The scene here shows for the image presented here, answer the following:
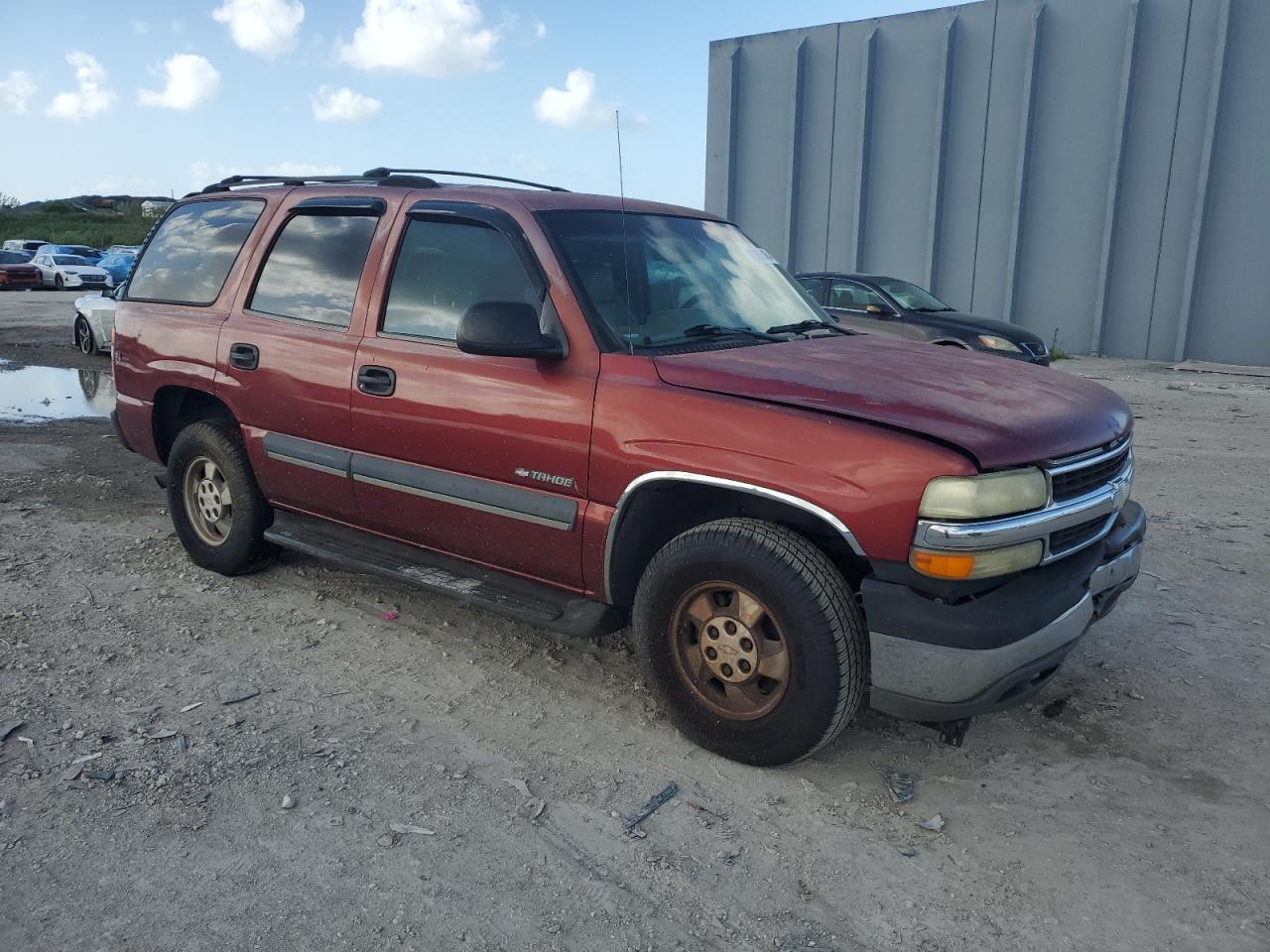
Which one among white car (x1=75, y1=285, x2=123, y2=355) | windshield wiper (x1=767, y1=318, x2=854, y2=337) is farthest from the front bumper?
white car (x1=75, y1=285, x2=123, y2=355)

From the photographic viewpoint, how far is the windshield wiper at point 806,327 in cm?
407

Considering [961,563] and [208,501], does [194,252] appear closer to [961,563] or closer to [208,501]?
[208,501]

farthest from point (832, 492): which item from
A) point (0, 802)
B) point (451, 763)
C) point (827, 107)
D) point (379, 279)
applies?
point (827, 107)

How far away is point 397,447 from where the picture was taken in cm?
405

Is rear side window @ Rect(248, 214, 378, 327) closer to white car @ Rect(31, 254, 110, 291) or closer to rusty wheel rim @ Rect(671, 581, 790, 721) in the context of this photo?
rusty wheel rim @ Rect(671, 581, 790, 721)

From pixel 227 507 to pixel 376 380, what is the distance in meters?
1.48

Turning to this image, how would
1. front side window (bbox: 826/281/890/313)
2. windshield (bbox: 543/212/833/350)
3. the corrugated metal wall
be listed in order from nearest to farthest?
windshield (bbox: 543/212/833/350) < front side window (bbox: 826/281/890/313) < the corrugated metal wall

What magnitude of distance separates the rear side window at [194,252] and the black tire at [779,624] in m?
2.96

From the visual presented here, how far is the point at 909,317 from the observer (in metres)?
11.4

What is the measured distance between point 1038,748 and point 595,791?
158 cm

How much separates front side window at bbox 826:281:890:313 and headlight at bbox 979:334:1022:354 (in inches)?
45.8

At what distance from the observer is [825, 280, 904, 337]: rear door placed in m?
11.3

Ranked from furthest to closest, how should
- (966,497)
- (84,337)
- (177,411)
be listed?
(84,337)
(177,411)
(966,497)

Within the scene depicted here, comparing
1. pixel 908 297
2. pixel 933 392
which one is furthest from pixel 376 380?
pixel 908 297
